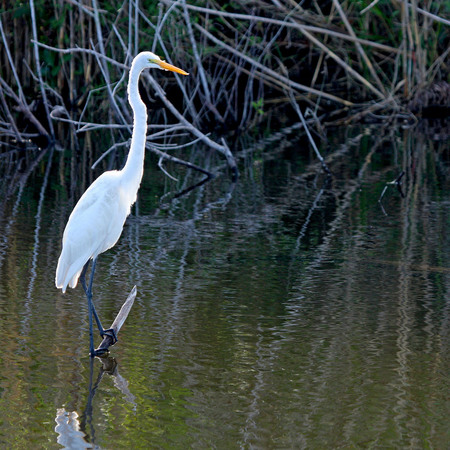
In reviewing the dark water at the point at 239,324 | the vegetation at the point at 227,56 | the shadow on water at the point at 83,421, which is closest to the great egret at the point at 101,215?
the dark water at the point at 239,324

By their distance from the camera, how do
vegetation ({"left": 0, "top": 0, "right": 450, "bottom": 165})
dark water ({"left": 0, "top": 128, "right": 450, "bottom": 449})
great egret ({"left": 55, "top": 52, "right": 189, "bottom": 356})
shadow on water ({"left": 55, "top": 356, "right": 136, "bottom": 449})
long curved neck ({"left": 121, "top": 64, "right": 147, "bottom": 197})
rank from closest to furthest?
shadow on water ({"left": 55, "top": 356, "right": 136, "bottom": 449}) → dark water ({"left": 0, "top": 128, "right": 450, "bottom": 449}) → great egret ({"left": 55, "top": 52, "right": 189, "bottom": 356}) → long curved neck ({"left": 121, "top": 64, "right": 147, "bottom": 197}) → vegetation ({"left": 0, "top": 0, "right": 450, "bottom": 165})

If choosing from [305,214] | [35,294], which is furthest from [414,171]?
[35,294]

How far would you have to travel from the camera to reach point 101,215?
501 cm

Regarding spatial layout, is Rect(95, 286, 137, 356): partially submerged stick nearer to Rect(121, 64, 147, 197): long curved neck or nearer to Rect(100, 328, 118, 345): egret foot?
Rect(100, 328, 118, 345): egret foot

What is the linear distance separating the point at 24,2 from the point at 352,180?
6248 mm

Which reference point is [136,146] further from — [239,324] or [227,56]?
[227,56]

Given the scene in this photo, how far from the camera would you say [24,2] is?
13.4 m

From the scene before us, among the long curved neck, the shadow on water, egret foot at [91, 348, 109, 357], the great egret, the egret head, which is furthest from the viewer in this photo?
the egret head

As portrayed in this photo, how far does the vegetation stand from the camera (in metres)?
12.8

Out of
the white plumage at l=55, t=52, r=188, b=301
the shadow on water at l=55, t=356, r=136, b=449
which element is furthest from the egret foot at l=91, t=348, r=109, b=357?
the white plumage at l=55, t=52, r=188, b=301

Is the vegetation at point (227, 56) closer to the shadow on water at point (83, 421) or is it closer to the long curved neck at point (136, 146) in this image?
the long curved neck at point (136, 146)

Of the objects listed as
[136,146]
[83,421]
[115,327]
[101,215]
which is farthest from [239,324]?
[83,421]

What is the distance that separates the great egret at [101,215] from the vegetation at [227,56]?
274 inches

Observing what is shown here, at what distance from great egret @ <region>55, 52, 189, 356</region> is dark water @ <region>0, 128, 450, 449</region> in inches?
12.9
